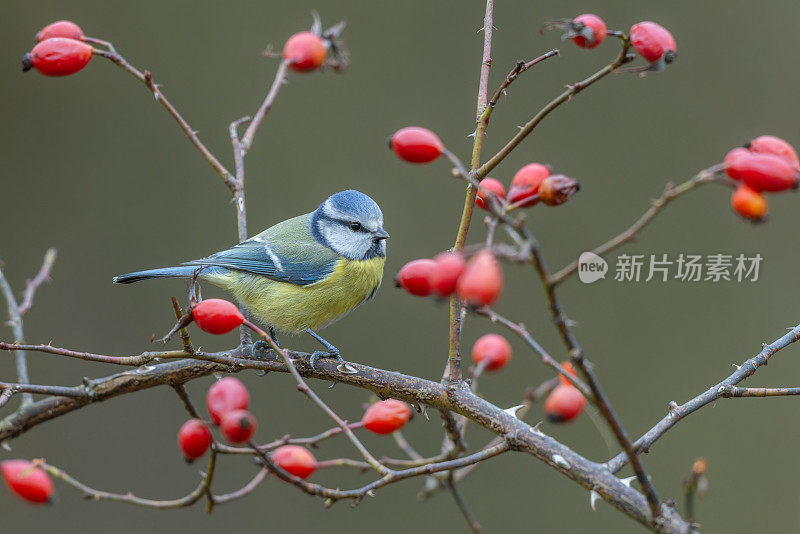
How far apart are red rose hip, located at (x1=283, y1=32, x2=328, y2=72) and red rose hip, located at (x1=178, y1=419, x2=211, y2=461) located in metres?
0.67

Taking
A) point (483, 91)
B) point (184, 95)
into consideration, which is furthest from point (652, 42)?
point (184, 95)

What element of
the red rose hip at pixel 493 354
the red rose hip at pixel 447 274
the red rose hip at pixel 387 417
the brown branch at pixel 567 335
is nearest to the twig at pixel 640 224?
the brown branch at pixel 567 335

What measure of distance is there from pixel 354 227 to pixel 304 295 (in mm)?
290

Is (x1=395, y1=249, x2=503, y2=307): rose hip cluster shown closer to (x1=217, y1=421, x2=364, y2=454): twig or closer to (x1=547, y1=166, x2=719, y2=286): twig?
(x1=547, y1=166, x2=719, y2=286): twig

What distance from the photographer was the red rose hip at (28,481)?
43.9 inches

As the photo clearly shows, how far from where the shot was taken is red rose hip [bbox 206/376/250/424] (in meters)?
1.08

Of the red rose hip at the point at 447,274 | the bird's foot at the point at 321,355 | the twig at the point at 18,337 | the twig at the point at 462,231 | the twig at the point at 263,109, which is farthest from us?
the twig at the point at 263,109

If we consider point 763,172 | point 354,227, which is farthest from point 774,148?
point 354,227

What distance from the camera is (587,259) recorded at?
3.01ft

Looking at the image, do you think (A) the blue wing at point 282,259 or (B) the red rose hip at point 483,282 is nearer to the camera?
(B) the red rose hip at point 483,282

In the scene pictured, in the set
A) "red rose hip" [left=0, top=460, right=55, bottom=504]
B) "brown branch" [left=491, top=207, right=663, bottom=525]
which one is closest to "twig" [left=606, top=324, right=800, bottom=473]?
"brown branch" [left=491, top=207, right=663, bottom=525]

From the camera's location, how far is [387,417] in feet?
4.39

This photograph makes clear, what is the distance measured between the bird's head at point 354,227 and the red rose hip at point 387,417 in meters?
1.20

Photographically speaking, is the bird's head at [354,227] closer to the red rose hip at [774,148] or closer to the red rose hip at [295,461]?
the red rose hip at [295,461]
